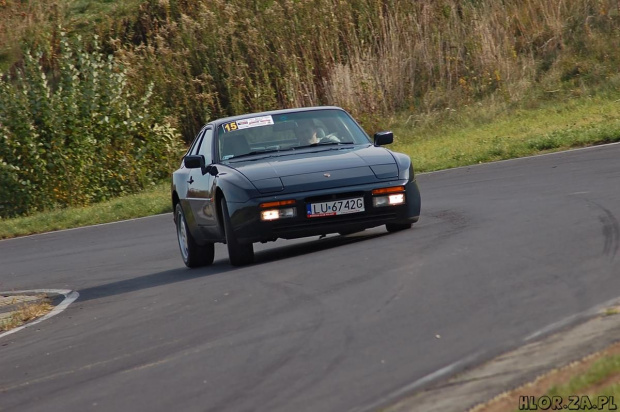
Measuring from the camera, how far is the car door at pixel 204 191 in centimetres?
1180

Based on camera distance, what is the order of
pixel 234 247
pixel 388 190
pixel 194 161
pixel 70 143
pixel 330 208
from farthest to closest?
1. pixel 70 143
2. pixel 194 161
3. pixel 234 247
4. pixel 388 190
5. pixel 330 208

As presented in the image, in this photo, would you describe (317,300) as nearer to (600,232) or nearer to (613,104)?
(600,232)

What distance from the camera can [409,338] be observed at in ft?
22.5

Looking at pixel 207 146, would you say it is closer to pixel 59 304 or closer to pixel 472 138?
pixel 59 304

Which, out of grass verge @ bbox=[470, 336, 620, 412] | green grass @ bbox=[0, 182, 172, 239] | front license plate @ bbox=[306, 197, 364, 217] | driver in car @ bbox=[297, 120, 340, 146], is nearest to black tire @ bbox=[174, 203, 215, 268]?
driver in car @ bbox=[297, 120, 340, 146]

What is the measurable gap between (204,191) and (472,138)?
478 inches

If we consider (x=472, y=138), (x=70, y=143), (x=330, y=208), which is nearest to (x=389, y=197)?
(x=330, y=208)

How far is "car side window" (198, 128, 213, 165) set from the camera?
12.5 m

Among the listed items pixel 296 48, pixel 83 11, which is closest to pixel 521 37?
pixel 296 48

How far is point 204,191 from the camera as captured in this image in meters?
12.0

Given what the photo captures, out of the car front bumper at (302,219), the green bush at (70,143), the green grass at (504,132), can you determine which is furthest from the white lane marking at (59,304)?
the green bush at (70,143)

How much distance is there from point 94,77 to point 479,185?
12447 mm

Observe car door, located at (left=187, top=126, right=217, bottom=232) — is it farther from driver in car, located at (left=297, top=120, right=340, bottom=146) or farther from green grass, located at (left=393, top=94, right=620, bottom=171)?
green grass, located at (left=393, top=94, right=620, bottom=171)

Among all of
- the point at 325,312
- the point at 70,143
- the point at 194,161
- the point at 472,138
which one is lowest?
the point at 472,138
